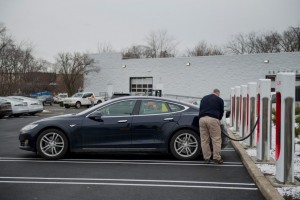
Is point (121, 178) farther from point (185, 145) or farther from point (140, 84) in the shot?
point (140, 84)

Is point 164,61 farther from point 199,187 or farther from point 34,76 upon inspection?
point 199,187

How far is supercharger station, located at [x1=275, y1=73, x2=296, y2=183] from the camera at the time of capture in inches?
254

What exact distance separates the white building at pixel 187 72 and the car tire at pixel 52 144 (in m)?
31.1

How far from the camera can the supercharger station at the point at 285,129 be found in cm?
645

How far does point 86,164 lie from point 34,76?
58728 millimetres

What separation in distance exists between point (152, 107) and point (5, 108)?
673 inches

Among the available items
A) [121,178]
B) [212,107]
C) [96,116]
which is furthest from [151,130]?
[121,178]

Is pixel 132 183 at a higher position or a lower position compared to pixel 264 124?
lower

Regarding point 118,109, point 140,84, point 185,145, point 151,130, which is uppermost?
point 140,84

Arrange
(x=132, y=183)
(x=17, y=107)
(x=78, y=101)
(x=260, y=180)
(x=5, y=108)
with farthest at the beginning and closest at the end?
(x=78, y=101) < (x=17, y=107) < (x=5, y=108) < (x=132, y=183) < (x=260, y=180)

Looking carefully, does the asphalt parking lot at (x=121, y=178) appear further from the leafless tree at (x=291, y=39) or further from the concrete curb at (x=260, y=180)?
the leafless tree at (x=291, y=39)

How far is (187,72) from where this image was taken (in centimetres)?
4484

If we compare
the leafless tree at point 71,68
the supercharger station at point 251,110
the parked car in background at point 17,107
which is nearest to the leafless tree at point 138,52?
the leafless tree at point 71,68

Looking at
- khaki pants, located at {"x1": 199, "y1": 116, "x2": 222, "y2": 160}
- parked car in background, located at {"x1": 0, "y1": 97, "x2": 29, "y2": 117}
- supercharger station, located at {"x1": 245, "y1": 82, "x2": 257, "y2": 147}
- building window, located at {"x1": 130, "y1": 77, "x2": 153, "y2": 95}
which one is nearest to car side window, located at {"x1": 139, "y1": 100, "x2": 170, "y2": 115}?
khaki pants, located at {"x1": 199, "y1": 116, "x2": 222, "y2": 160}
